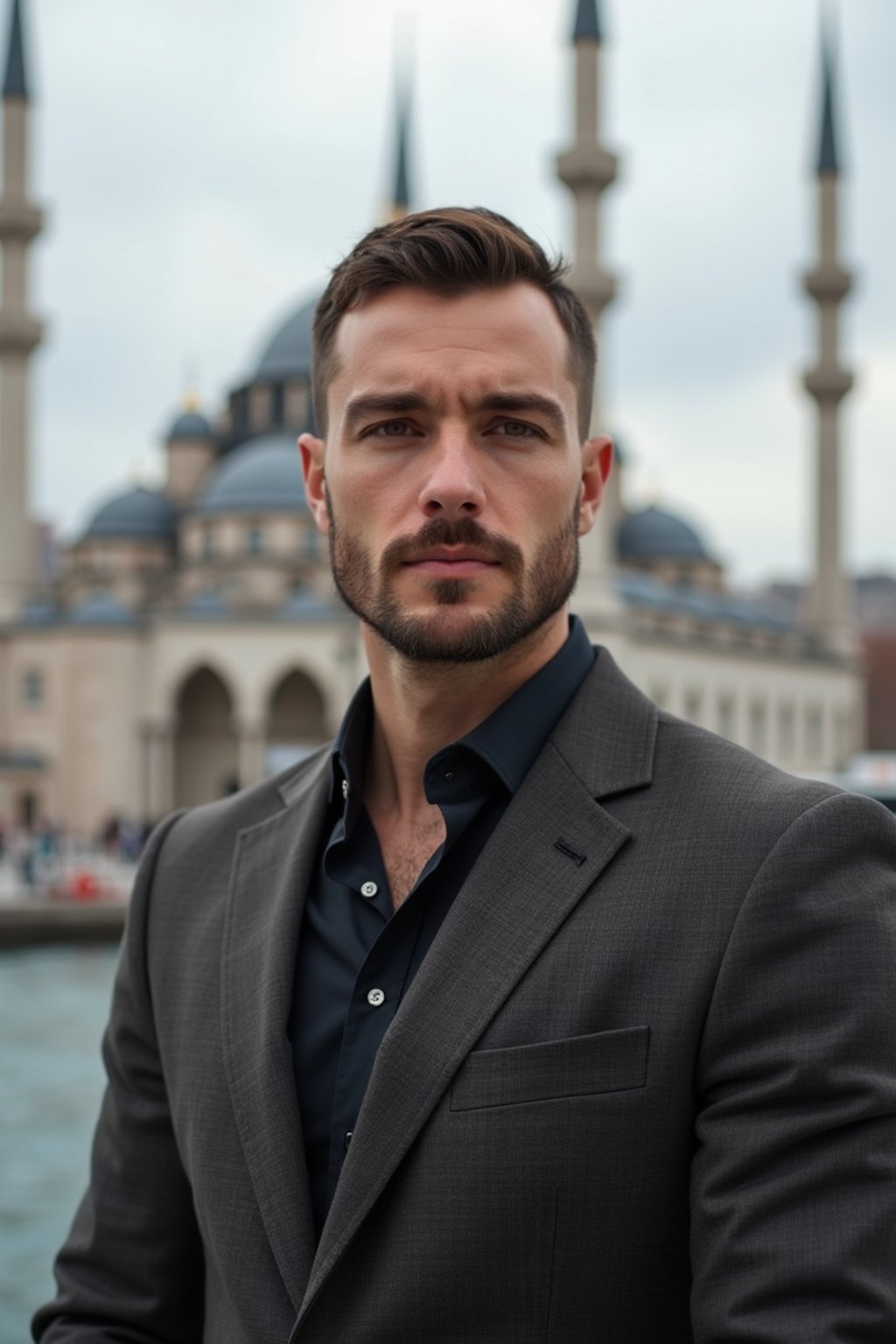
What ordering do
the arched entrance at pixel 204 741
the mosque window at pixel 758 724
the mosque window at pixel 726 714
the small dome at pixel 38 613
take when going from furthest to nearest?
1. the mosque window at pixel 758 724
2. the mosque window at pixel 726 714
3. the arched entrance at pixel 204 741
4. the small dome at pixel 38 613

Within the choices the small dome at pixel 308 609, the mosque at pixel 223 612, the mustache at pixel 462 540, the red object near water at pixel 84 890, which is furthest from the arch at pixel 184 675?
the mustache at pixel 462 540

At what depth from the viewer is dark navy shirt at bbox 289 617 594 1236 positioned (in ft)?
5.99

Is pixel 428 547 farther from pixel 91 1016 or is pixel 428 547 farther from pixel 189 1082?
pixel 91 1016

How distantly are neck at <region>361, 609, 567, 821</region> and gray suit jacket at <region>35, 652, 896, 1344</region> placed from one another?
81 millimetres

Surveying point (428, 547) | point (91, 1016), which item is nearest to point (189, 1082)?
point (428, 547)

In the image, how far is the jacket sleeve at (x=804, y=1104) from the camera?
58.9 inches

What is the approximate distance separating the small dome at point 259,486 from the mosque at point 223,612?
6cm

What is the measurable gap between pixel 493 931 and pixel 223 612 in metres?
37.2

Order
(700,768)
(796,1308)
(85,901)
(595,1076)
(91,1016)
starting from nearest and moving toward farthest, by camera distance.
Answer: (796,1308) → (595,1076) → (700,768) → (91,1016) → (85,901)

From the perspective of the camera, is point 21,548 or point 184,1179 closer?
point 184,1179

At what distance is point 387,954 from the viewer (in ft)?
6.03

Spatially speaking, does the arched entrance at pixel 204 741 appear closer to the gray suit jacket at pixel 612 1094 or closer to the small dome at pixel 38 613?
the small dome at pixel 38 613

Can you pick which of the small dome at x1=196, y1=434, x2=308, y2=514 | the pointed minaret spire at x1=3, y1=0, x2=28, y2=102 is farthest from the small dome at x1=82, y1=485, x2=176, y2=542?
the pointed minaret spire at x1=3, y1=0, x2=28, y2=102

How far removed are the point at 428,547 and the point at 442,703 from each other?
20 cm
